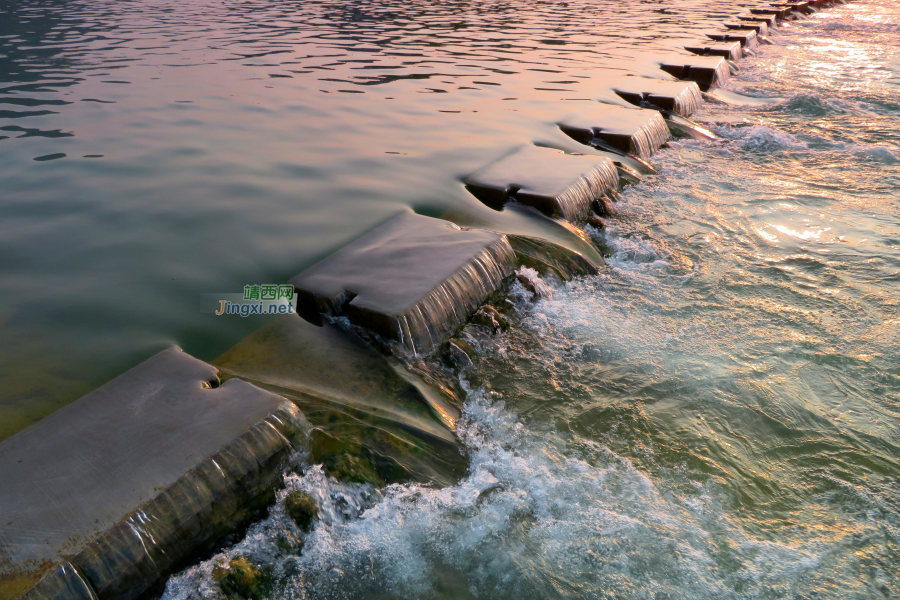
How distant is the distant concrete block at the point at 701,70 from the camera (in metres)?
11.0

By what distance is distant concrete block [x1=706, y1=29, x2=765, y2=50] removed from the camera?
50.3ft

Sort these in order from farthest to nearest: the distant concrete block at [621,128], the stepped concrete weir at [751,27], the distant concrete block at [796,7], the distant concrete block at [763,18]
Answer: the distant concrete block at [796,7] < the distant concrete block at [763,18] < the stepped concrete weir at [751,27] < the distant concrete block at [621,128]

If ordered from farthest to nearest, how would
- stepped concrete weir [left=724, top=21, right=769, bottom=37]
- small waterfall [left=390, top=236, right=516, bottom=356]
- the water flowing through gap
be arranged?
stepped concrete weir [left=724, top=21, right=769, bottom=37]
small waterfall [left=390, top=236, right=516, bottom=356]
the water flowing through gap

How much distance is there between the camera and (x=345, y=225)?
4488 mm

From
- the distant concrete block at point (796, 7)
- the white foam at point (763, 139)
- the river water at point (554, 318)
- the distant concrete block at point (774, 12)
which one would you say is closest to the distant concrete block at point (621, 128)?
the river water at point (554, 318)

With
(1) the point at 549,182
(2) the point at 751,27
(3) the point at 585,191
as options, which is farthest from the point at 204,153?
(2) the point at 751,27

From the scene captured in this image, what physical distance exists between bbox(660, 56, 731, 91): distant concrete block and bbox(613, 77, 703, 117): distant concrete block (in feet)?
3.50

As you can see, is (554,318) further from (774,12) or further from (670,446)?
(774,12)

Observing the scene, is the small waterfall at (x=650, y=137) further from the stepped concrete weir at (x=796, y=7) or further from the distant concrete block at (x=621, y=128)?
the stepped concrete weir at (x=796, y=7)

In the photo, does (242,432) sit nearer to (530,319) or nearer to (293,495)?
(293,495)

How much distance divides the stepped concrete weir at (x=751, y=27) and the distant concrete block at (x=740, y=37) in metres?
0.14

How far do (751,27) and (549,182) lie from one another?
1633cm

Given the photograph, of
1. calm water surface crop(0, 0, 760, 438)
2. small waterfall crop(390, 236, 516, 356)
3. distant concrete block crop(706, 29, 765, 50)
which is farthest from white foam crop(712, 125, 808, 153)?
distant concrete block crop(706, 29, 765, 50)

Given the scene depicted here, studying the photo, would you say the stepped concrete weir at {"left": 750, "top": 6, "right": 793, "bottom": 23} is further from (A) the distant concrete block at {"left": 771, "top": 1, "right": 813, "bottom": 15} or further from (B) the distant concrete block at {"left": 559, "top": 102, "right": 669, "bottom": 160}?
(B) the distant concrete block at {"left": 559, "top": 102, "right": 669, "bottom": 160}
